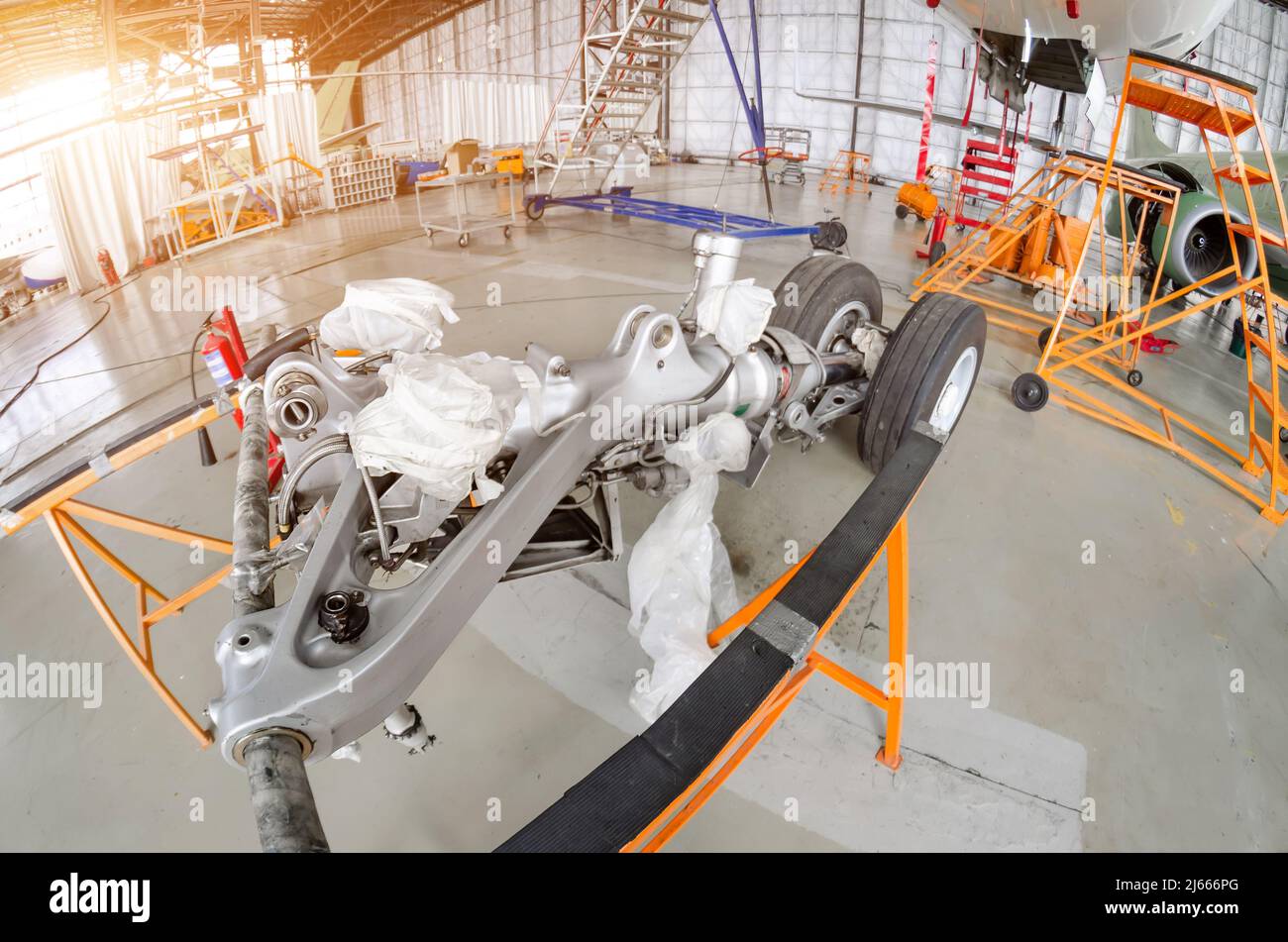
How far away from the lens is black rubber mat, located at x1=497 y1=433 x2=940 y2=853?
2.72ft

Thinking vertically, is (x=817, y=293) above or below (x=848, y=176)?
below

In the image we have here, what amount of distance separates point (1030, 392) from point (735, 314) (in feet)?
8.39

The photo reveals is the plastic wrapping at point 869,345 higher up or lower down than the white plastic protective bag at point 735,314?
lower down

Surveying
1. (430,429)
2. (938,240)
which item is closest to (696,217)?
(938,240)

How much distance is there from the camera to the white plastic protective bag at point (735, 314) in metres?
1.93

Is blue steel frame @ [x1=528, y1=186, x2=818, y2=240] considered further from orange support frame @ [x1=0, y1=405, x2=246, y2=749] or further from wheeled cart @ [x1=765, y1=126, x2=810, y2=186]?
wheeled cart @ [x1=765, y1=126, x2=810, y2=186]

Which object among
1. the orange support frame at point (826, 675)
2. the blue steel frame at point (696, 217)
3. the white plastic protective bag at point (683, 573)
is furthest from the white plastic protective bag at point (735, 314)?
the blue steel frame at point (696, 217)

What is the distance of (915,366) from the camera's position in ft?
8.50

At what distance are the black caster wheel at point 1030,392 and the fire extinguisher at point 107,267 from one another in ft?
29.5

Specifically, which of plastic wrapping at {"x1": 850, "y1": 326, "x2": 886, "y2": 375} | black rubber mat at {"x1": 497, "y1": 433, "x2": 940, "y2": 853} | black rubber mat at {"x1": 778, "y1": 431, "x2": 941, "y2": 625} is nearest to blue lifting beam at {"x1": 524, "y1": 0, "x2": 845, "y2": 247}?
plastic wrapping at {"x1": 850, "y1": 326, "x2": 886, "y2": 375}

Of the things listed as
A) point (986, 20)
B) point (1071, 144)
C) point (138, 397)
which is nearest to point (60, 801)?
point (138, 397)

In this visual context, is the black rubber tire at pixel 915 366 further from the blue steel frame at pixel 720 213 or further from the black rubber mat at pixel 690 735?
the blue steel frame at pixel 720 213

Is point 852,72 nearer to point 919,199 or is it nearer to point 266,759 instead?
point 919,199
